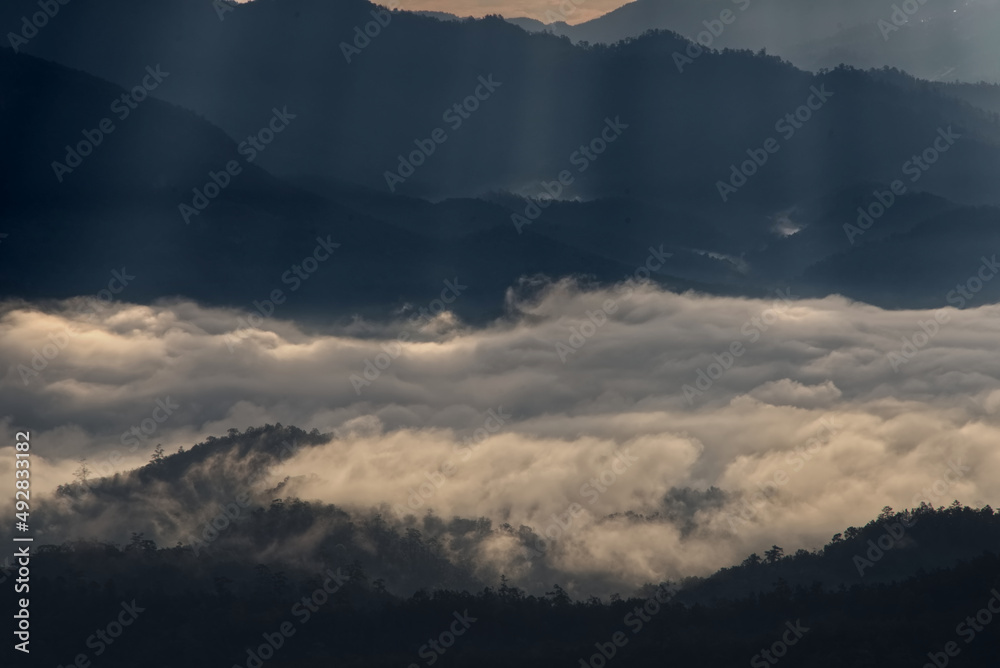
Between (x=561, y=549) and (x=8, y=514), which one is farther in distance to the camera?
(x=8, y=514)

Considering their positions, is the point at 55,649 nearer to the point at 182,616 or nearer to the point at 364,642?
the point at 182,616

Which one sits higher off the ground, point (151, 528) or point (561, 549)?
point (151, 528)

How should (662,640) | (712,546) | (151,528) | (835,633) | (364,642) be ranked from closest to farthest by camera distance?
(835,633) → (662,640) → (364,642) → (712,546) → (151,528)

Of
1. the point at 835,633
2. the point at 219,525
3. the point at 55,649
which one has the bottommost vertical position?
the point at 835,633

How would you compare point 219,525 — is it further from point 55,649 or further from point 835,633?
point 835,633

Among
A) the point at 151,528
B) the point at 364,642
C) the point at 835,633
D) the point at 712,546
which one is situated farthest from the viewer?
the point at 151,528

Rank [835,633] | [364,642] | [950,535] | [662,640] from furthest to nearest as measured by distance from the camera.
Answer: [950,535]
[364,642]
[662,640]
[835,633]

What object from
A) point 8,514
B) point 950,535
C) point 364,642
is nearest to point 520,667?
point 364,642

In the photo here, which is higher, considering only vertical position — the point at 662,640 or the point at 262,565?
the point at 262,565

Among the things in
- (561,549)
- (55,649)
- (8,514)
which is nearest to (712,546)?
(561,549)
